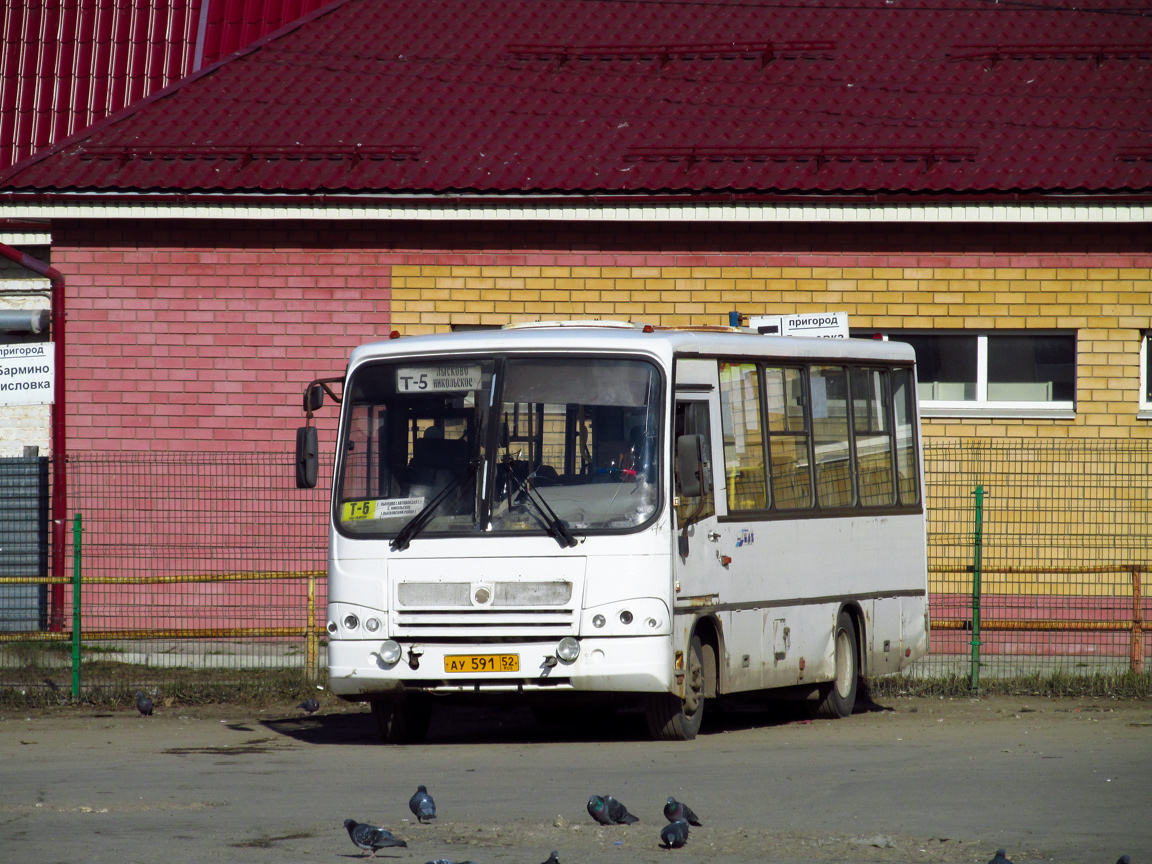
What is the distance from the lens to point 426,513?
35.7 ft

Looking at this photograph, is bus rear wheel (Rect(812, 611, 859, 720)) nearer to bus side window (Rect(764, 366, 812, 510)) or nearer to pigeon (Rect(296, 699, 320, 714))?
bus side window (Rect(764, 366, 812, 510))

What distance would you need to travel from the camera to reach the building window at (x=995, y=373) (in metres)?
16.2

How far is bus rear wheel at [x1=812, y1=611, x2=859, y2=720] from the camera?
1279 cm

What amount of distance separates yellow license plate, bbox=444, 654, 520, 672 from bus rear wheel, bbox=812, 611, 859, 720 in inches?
123

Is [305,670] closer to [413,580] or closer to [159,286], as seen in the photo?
[413,580]

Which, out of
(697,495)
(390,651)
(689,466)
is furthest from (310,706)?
(689,466)

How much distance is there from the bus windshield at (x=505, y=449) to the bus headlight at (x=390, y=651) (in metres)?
0.67

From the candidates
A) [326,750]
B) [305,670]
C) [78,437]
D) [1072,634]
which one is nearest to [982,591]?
[1072,634]

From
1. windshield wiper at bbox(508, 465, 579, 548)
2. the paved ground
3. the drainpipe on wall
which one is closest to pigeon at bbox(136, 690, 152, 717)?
the paved ground

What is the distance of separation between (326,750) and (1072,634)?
267 inches

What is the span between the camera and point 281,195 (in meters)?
16.4

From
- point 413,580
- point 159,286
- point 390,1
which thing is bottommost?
point 413,580

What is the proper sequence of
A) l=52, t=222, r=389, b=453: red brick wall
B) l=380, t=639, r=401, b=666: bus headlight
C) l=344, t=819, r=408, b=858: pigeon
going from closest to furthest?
1. l=344, t=819, r=408, b=858: pigeon
2. l=380, t=639, r=401, b=666: bus headlight
3. l=52, t=222, r=389, b=453: red brick wall

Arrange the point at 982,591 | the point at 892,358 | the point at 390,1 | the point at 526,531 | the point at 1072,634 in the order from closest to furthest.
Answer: the point at 526,531 < the point at 892,358 < the point at 1072,634 < the point at 982,591 < the point at 390,1
